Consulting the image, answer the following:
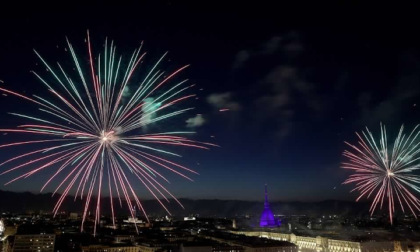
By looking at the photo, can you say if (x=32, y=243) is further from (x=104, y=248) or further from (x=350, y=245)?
(x=350, y=245)

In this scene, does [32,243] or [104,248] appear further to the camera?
[32,243]

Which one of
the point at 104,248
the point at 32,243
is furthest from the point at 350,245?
the point at 32,243

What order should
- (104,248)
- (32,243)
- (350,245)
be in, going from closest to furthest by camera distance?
1. (104,248)
2. (32,243)
3. (350,245)

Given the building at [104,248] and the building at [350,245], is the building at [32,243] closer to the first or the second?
the building at [104,248]

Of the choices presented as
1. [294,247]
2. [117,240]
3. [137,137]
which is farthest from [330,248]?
[137,137]

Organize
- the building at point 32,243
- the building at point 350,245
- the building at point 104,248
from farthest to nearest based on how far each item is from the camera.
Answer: the building at point 350,245
the building at point 32,243
the building at point 104,248

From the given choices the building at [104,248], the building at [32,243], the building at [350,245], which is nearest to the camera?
the building at [104,248]

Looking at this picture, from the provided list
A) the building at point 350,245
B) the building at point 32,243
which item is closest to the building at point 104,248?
the building at point 32,243

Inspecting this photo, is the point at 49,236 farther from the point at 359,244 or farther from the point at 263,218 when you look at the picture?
the point at 263,218
